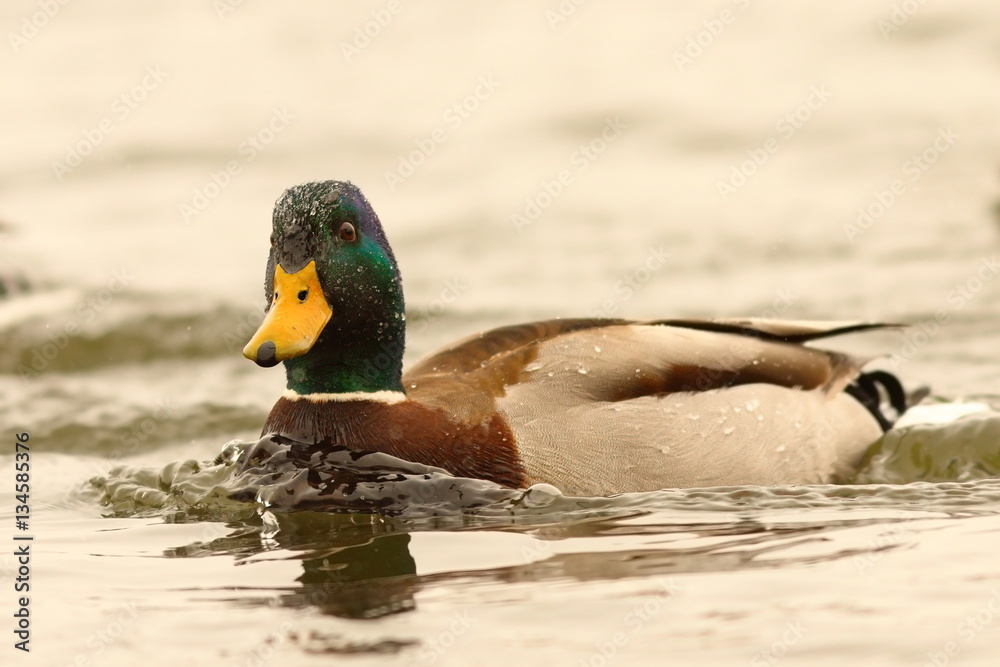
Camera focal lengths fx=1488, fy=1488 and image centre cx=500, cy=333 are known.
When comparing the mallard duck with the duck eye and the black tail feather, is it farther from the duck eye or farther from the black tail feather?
the black tail feather

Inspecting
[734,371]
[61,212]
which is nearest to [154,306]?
[61,212]

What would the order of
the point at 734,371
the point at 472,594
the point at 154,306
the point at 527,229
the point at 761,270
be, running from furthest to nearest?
the point at 527,229
the point at 761,270
the point at 154,306
the point at 734,371
the point at 472,594

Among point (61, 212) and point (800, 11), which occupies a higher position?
point (800, 11)

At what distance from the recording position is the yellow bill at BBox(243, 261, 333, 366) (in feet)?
20.8

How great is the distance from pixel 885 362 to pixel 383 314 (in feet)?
16.5

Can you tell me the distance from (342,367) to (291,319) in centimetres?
44

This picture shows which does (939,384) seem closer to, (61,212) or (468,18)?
(61,212)

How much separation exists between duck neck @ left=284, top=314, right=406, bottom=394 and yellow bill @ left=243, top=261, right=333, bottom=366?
0.21 meters

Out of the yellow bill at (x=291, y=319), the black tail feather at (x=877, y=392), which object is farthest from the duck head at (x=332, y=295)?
the black tail feather at (x=877, y=392)

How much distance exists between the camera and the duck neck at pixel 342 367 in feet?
22.3

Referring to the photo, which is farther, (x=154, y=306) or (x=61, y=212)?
(x=61, y=212)

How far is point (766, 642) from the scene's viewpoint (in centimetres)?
473

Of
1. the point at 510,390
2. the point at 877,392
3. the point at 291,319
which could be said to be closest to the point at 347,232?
the point at 291,319

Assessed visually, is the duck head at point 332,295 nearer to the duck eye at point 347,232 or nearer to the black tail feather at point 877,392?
Result: the duck eye at point 347,232
